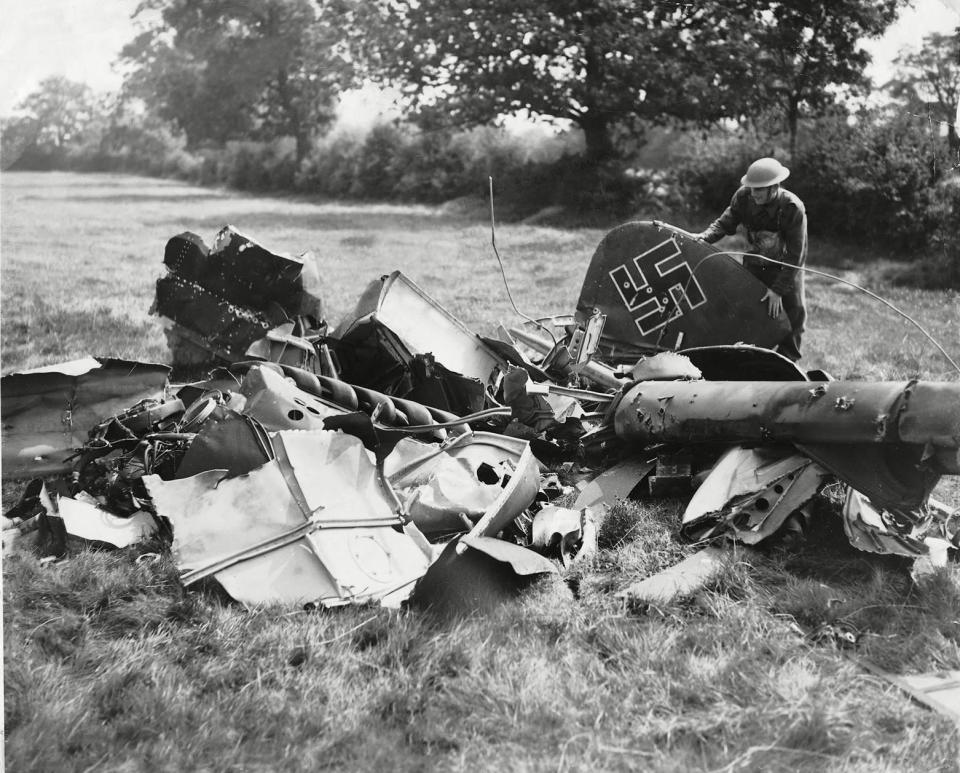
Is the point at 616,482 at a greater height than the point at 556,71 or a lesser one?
lesser

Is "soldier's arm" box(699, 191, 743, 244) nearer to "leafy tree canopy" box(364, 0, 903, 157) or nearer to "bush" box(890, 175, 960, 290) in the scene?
"leafy tree canopy" box(364, 0, 903, 157)

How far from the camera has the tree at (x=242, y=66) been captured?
8.39 m

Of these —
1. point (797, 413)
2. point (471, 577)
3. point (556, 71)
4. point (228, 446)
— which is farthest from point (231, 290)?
point (797, 413)

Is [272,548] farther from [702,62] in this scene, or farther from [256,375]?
[702,62]

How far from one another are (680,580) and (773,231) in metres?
4.19

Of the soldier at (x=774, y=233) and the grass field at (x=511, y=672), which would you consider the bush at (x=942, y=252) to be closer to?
the soldier at (x=774, y=233)

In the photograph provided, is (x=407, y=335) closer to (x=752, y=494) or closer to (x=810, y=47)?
(x=752, y=494)

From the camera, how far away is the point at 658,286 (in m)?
7.04

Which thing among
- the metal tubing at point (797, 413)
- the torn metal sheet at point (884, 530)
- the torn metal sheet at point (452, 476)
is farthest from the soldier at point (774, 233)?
the torn metal sheet at point (452, 476)

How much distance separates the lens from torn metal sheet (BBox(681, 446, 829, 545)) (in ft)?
14.3

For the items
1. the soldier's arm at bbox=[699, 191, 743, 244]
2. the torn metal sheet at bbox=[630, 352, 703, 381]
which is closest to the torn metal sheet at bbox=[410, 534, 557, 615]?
the torn metal sheet at bbox=[630, 352, 703, 381]

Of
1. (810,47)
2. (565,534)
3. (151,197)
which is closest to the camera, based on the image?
(565,534)

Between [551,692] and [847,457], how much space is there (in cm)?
206

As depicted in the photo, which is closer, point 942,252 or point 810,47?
point 810,47
